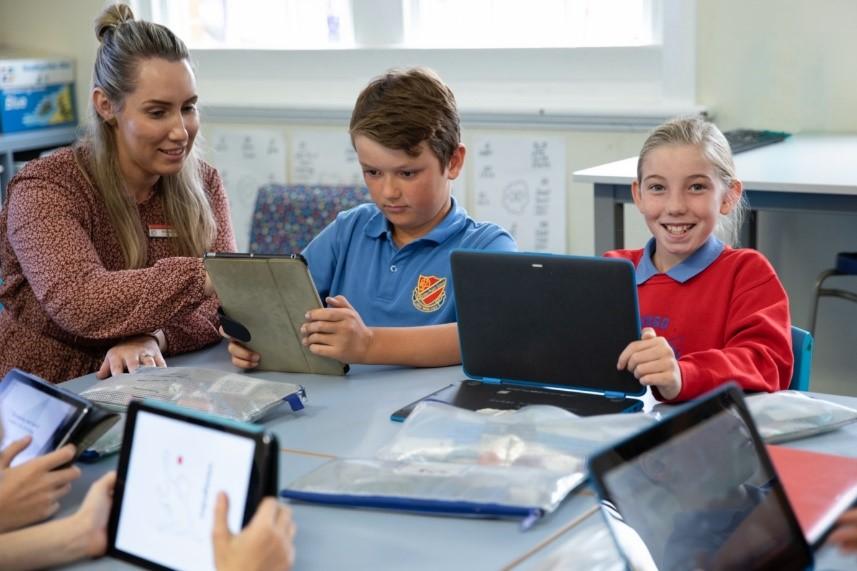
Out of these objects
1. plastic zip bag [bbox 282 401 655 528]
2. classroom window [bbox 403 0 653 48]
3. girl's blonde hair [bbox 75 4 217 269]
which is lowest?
plastic zip bag [bbox 282 401 655 528]

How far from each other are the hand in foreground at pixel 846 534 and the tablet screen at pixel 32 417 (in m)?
0.85

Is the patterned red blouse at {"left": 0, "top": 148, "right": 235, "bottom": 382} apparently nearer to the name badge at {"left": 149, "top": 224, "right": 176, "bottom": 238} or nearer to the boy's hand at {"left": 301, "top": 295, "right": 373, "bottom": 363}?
the name badge at {"left": 149, "top": 224, "right": 176, "bottom": 238}

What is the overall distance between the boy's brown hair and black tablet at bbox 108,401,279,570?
0.84 m

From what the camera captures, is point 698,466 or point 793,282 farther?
point 793,282

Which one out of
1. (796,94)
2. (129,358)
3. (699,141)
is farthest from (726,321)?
(796,94)

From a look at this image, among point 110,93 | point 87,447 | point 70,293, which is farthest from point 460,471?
point 110,93

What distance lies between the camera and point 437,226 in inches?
78.2

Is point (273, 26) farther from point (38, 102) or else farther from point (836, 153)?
point (836, 153)

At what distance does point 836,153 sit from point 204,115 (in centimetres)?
218

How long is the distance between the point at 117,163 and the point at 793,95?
1.83m

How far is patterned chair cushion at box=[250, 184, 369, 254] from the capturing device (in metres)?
3.42

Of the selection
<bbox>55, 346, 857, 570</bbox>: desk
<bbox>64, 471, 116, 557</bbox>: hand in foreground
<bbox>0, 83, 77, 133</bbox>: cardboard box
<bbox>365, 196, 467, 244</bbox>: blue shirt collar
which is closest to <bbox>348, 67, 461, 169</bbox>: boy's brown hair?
<bbox>365, 196, 467, 244</bbox>: blue shirt collar

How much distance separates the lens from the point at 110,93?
2.07 meters

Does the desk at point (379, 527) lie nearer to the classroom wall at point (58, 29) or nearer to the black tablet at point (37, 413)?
the black tablet at point (37, 413)
